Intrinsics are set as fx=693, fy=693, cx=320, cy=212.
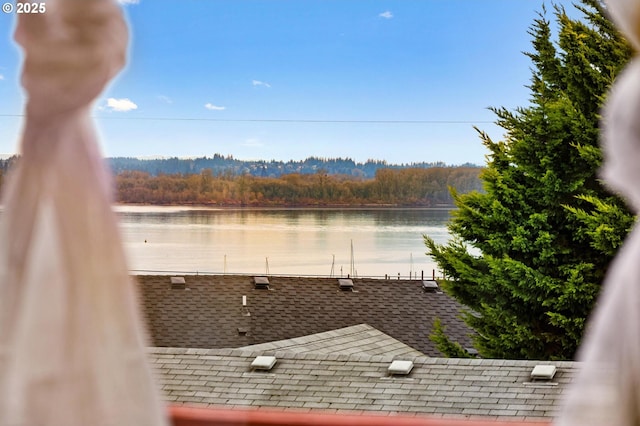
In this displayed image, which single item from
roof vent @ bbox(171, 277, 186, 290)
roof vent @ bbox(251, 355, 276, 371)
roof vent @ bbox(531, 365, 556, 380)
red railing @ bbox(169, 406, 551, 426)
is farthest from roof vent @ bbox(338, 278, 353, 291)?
red railing @ bbox(169, 406, 551, 426)

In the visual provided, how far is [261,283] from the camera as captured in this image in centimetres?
399

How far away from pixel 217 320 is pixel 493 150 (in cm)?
178

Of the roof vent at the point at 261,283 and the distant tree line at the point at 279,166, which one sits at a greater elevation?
the distant tree line at the point at 279,166

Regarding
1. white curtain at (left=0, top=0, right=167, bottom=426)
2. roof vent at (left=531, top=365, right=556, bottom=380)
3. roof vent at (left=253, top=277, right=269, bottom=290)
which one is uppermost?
white curtain at (left=0, top=0, right=167, bottom=426)

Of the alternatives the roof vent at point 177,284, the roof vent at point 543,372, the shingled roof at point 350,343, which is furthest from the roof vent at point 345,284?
the roof vent at point 543,372

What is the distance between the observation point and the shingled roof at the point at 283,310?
3793 millimetres

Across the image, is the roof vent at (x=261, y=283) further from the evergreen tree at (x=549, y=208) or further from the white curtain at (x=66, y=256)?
the white curtain at (x=66, y=256)

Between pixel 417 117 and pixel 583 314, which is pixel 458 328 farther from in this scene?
pixel 417 117

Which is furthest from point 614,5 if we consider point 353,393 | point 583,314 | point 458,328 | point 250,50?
point 250,50

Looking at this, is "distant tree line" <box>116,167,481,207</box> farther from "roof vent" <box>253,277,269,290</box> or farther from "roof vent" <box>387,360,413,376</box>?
"roof vent" <box>387,360,413,376</box>

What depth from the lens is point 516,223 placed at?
3.70 m

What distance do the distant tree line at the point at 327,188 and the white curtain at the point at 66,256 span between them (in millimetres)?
3310

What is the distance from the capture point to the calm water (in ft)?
12.4

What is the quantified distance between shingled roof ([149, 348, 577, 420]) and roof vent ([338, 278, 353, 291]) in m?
1.76
